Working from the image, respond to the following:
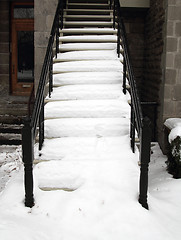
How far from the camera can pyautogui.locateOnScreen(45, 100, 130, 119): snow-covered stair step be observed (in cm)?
457

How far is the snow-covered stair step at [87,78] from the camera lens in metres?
5.25

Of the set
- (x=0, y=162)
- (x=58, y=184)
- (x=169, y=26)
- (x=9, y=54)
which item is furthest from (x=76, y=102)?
(x=9, y=54)

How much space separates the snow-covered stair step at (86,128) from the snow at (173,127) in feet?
3.41

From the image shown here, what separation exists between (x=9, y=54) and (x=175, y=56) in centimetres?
648

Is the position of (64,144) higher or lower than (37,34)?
lower

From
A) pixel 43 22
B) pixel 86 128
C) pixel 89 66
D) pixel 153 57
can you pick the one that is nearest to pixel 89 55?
pixel 89 66

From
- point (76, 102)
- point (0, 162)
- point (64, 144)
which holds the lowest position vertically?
point (0, 162)

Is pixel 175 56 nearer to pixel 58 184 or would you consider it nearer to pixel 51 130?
pixel 51 130

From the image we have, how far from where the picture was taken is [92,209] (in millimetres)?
3156

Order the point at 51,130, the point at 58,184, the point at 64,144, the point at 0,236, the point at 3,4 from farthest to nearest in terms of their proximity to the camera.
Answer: the point at 3,4, the point at 51,130, the point at 64,144, the point at 58,184, the point at 0,236

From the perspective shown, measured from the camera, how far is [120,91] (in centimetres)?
500

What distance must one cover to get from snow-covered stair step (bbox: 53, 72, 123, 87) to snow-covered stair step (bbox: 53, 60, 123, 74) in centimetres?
10

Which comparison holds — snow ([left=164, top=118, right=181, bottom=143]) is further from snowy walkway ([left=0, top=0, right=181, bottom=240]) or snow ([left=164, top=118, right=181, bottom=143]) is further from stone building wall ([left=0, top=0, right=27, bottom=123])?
stone building wall ([left=0, top=0, right=27, bottom=123])

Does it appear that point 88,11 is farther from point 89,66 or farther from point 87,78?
point 87,78
